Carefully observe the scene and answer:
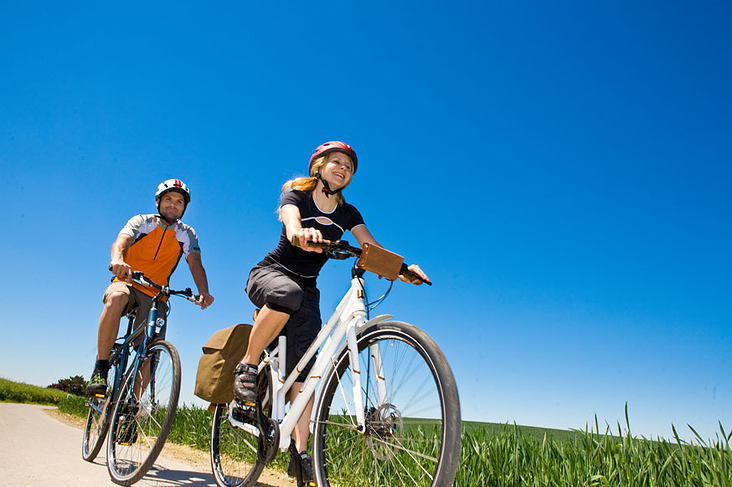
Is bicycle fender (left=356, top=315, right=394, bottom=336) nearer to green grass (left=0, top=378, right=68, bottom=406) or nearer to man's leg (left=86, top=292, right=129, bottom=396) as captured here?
man's leg (left=86, top=292, right=129, bottom=396)

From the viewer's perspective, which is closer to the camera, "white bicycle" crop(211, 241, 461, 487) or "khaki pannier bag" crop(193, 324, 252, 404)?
"white bicycle" crop(211, 241, 461, 487)

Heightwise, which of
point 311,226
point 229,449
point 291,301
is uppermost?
point 311,226

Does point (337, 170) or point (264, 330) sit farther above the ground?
point (337, 170)

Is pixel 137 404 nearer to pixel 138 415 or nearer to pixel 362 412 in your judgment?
pixel 138 415

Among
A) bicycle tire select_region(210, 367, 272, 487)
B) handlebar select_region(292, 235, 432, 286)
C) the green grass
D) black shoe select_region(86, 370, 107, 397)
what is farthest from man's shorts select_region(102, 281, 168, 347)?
the green grass

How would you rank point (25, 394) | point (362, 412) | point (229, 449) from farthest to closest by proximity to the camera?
point (25, 394)
point (229, 449)
point (362, 412)

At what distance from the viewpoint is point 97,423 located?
4883 millimetres

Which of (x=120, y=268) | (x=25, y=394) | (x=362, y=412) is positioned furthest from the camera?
A: (x=25, y=394)

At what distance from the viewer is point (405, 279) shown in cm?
299

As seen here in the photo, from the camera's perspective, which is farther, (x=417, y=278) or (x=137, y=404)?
(x=137, y=404)

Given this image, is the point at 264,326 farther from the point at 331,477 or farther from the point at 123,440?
the point at 123,440

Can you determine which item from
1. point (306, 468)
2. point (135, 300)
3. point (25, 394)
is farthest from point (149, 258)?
point (25, 394)

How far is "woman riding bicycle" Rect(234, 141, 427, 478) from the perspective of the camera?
3295mm

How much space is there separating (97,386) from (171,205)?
5.98ft
